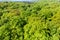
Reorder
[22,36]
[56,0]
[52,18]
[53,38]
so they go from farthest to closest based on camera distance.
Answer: [56,0]
[52,18]
[22,36]
[53,38]

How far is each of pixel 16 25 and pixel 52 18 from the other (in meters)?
6.68

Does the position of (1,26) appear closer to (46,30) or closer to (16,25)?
(16,25)

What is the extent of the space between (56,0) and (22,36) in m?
28.9

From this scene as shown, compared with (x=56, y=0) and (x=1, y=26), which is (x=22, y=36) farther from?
(x=56, y=0)

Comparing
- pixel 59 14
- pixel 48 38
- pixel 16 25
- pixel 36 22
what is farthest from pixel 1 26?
pixel 59 14

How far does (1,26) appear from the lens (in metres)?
29.0

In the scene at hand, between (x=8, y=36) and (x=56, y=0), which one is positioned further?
(x=56, y=0)

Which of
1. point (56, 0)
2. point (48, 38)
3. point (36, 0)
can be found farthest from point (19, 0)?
point (48, 38)

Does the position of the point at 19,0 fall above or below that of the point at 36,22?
below

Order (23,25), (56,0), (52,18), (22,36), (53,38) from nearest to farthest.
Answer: (53,38) → (22,36) → (23,25) → (52,18) → (56,0)

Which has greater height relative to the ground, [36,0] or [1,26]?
[1,26]

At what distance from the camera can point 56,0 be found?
177 feet

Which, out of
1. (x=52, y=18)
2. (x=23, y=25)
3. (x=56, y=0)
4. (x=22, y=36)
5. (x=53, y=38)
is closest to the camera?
(x=53, y=38)

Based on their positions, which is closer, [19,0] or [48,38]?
[48,38]
